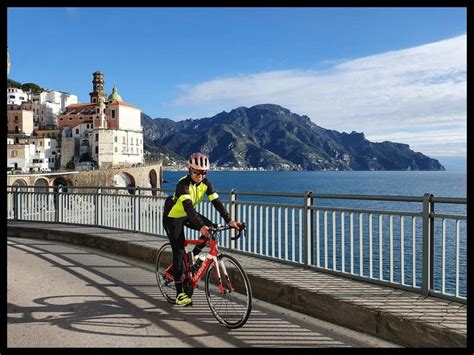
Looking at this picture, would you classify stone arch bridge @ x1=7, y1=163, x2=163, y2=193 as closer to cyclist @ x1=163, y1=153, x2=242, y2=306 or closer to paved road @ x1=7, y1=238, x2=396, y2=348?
paved road @ x1=7, y1=238, x2=396, y2=348

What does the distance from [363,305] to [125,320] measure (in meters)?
2.77

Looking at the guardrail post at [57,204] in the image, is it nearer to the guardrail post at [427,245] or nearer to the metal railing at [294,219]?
the metal railing at [294,219]

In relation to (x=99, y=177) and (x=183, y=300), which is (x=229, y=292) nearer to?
(x=183, y=300)

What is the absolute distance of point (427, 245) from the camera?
5777mm

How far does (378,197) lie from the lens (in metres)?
6.50

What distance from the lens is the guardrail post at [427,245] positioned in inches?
226

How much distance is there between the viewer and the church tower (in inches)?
5275

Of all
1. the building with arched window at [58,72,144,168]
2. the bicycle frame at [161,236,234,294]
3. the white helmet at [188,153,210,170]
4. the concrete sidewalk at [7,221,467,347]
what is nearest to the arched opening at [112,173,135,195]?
the building with arched window at [58,72,144,168]

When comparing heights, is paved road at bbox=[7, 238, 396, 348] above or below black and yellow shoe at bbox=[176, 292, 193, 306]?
below

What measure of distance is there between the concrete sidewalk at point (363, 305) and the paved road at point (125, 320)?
14cm

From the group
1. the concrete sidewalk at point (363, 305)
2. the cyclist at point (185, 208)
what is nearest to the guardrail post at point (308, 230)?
the concrete sidewalk at point (363, 305)

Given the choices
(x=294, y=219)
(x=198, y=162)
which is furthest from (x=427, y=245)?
(x=198, y=162)
